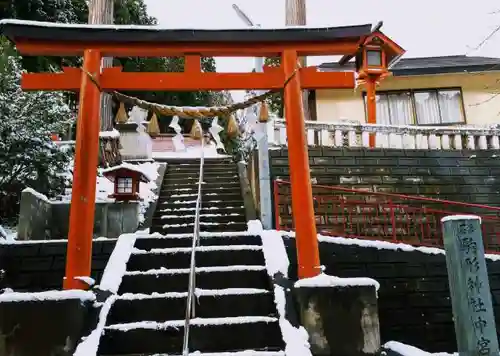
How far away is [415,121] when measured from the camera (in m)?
16.5

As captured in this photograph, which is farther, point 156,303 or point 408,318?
point 408,318

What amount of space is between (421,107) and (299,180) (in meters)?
13.2

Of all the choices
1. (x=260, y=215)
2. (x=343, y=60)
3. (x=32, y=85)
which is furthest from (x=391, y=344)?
(x=343, y=60)

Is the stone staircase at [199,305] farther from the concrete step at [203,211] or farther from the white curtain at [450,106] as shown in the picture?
the white curtain at [450,106]

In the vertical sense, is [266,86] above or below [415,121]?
below

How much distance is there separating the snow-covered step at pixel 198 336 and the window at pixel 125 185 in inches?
137

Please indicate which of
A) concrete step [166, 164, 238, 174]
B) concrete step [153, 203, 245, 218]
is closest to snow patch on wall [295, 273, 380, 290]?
concrete step [153, 203, 245, 218]

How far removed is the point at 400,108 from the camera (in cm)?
1683

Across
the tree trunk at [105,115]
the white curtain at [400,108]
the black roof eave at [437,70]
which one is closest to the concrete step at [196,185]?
the tree trunk at [105,115]

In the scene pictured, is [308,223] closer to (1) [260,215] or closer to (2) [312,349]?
(2) [312,349]

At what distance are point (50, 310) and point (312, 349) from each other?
293 centimetres

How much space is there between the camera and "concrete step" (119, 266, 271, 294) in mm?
5551

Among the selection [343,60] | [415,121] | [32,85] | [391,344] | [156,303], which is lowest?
[391,344]

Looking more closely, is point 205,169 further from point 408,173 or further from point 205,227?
point 408,173
